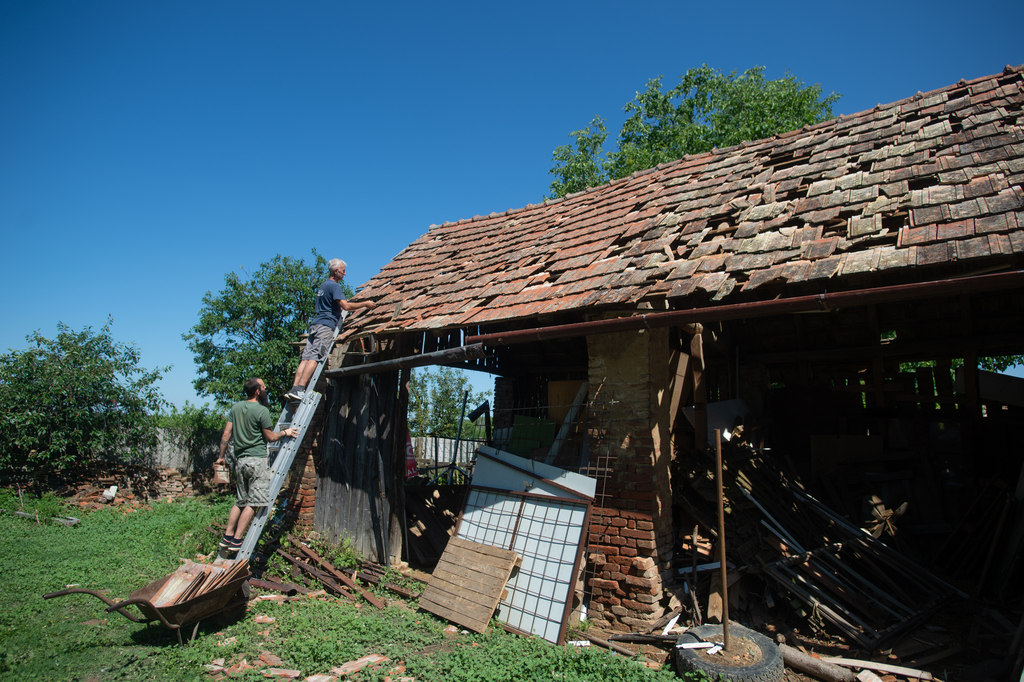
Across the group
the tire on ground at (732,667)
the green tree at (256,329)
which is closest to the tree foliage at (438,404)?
the green tree at (256,329)

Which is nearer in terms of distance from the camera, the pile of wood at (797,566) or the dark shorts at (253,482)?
the pile of wood at (797,566)

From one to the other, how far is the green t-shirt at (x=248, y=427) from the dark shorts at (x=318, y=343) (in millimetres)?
1297

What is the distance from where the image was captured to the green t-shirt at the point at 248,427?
5.88 meters

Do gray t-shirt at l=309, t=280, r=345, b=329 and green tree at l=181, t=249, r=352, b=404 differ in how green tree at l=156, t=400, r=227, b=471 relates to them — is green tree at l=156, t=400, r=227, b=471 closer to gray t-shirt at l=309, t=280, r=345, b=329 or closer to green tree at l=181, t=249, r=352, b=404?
green tree at l=181, t=249, r=352, b=404

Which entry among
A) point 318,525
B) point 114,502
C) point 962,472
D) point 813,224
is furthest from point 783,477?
point 114,502

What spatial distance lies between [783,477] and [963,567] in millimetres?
1975

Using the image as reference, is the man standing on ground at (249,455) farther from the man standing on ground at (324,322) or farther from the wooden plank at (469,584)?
the wooden plank at (469,584)

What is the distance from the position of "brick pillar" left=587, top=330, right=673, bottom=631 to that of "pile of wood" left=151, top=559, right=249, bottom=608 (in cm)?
346

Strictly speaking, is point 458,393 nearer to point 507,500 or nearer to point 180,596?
point 507,500

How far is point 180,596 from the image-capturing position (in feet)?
13.9

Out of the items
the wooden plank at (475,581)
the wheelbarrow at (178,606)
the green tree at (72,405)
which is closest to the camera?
the wheelbarrow at (178,606)

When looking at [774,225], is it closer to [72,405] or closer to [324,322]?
[324,322]

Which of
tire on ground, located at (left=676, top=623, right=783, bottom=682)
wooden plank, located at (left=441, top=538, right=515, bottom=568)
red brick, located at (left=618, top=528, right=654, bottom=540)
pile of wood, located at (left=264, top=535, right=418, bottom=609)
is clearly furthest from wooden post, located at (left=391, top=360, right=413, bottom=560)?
tire on ground, located at (left=676, top=623, right=783, bottom=682)

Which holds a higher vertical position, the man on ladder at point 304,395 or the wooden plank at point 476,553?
the man on ladder at point 304,395
